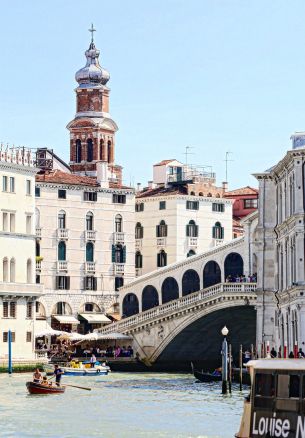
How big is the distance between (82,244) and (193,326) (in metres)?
12.0

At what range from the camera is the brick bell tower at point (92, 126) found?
90312 mm

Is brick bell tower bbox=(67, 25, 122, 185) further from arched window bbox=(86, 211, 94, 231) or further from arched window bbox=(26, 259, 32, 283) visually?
arched window bbox=(26, 259, 32, 283)

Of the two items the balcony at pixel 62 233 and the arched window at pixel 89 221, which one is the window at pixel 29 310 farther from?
the arched window at pixel 89 221

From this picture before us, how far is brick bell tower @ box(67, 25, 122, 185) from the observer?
90312 millimetres

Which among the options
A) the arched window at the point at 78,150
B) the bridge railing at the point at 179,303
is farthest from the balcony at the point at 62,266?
the arched window at the point at 78,150

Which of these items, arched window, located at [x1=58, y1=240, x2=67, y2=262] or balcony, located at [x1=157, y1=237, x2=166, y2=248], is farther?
balcony, located at [x1=157, y1=237, x2=166, y2=248]

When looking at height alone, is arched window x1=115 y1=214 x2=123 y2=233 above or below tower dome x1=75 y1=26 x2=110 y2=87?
below

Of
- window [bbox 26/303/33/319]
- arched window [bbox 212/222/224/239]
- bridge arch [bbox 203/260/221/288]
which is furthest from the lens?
arched window [bbox 212/222/224/239]

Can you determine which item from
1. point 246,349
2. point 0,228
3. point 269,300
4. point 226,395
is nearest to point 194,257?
point 246,349

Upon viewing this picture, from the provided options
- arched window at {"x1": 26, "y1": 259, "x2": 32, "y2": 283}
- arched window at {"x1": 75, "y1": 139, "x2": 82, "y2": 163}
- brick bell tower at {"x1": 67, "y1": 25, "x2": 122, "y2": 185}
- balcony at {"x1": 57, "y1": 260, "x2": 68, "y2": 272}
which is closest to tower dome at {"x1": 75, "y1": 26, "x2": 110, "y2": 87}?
brick bell tower at {"x1": 67, "y1": 25, "x2": 122, "y2": 185}

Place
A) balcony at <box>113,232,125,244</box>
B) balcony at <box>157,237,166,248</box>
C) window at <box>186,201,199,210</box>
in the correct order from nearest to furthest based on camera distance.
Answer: balcony at <box>113,232,125,244</box>, balcony at <box>157,237,166,248</box>, window at <box>186,201,199,210</box>

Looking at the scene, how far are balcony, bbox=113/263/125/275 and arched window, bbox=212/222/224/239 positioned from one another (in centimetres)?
677

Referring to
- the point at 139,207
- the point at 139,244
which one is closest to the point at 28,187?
the point at 139,244

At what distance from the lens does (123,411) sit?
47.3 metres
